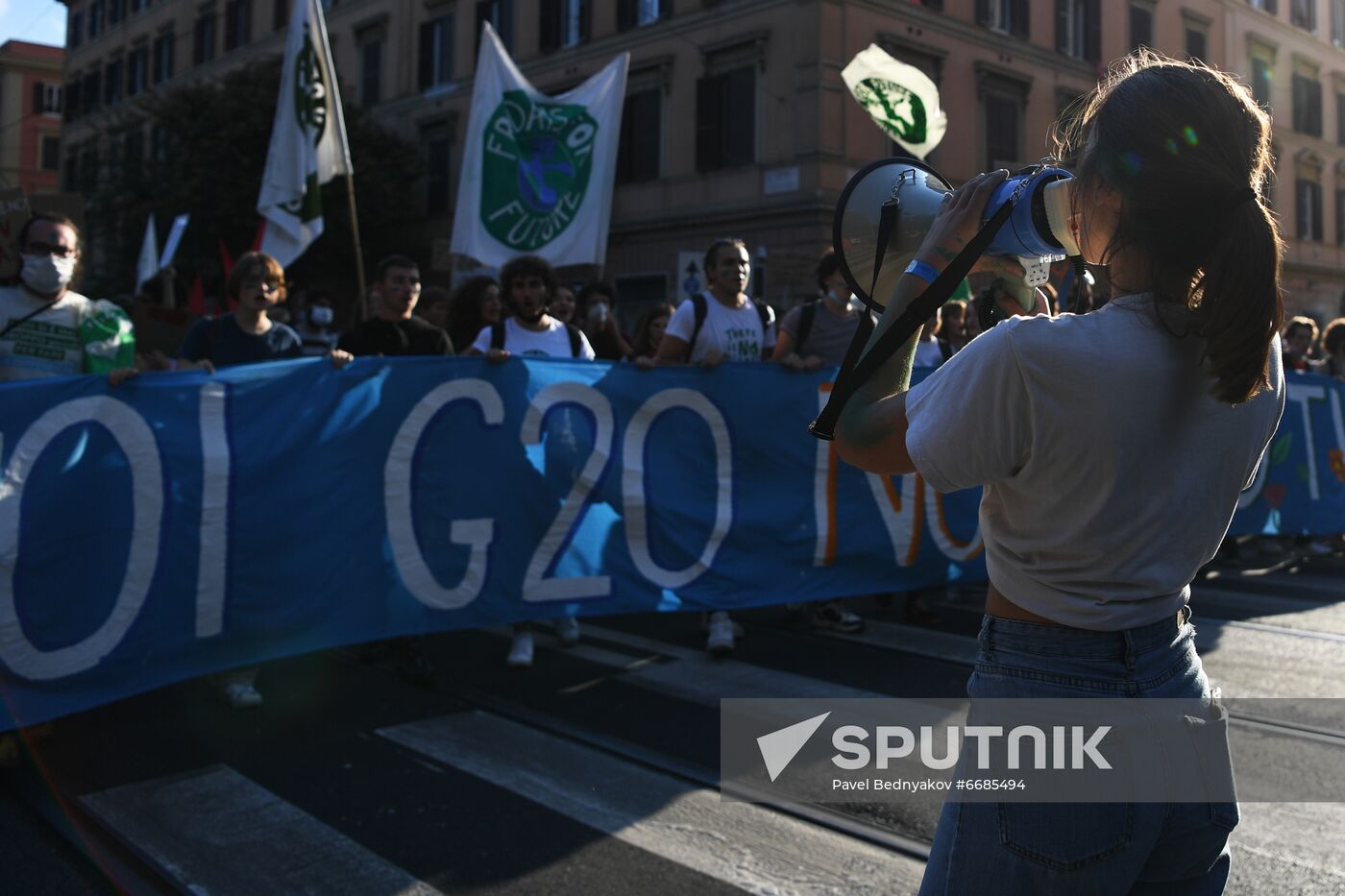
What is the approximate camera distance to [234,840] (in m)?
3.56

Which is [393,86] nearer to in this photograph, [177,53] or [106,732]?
[177,53]

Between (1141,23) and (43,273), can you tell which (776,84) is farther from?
(43,273)

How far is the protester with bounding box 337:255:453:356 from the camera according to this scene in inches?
236

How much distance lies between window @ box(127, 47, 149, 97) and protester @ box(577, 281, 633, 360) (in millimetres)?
37781

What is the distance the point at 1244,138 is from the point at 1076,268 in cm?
30

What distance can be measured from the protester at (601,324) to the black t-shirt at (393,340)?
1.78 meters

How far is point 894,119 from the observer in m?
8.44

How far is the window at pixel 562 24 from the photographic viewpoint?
89.6 feet

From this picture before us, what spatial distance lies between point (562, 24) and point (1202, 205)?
28.2 m

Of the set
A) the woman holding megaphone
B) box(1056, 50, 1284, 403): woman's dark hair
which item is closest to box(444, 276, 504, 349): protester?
the woman holding megaphone

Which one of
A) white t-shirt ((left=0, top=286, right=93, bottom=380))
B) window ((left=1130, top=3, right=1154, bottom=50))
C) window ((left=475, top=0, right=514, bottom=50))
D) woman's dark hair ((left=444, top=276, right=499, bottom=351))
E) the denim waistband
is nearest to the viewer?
the denim waistband

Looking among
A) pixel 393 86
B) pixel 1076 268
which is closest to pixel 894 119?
pixel 1076 268

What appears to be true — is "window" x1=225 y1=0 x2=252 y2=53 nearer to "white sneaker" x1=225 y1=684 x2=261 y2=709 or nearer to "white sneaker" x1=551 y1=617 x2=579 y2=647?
"white sneaker" x1=551 y1=617 x2=579 y2=647

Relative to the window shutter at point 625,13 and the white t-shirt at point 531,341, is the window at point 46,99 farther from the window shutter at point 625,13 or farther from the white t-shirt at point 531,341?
the white t-shirt at point 531,341
